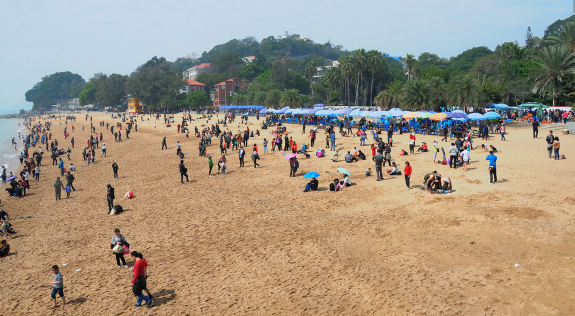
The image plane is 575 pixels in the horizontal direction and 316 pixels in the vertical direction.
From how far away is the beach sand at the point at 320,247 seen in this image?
7.84m

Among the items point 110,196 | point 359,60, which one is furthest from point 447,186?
point 359,60

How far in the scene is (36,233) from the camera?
14.1 metres

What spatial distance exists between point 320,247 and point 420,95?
91.9ft

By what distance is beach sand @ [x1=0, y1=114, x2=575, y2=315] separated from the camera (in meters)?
7.84

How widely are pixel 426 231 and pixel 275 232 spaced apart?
4.50 metres

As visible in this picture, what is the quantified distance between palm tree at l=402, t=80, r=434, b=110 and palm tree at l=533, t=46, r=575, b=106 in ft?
42.8

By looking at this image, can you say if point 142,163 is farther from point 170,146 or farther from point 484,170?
point 484,170

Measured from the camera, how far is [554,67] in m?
37.2

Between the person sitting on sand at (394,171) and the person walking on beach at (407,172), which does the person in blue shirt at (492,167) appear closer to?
the person walking on beach at (407,172)

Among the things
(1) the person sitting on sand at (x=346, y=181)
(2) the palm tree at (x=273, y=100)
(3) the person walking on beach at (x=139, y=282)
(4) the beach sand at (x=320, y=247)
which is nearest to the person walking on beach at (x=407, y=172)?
(4) the beach sand at (x=320, y=247)

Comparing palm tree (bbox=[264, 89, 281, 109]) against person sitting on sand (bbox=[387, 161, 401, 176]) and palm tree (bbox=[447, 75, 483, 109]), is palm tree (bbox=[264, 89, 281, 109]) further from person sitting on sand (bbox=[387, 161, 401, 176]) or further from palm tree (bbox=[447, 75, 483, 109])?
person sitting on sand (bbox=[387, 161, 401, 176])

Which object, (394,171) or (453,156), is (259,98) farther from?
(453,156)

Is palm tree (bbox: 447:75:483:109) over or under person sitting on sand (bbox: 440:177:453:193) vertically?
over

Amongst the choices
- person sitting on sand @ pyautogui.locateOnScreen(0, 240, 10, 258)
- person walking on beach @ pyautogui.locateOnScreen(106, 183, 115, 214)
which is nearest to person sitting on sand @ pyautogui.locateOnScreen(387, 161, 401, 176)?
person walking on beach @ pyautogui.locateOnScreen(106, 183, 115, 214)
